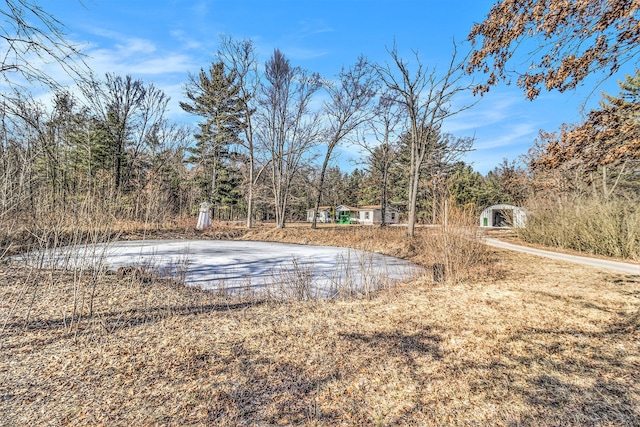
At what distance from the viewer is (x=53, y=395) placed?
2.23 m

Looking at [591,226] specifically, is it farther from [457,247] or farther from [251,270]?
[251,270]

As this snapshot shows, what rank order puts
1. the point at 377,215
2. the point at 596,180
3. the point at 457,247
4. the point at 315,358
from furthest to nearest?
the point at 377,215, the point at 596,180, the point at 457,247, the point at 315,358

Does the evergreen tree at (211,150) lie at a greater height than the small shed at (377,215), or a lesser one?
greater

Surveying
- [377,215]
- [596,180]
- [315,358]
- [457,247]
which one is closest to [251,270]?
[315,358]

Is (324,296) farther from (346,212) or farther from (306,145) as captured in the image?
(346,212)

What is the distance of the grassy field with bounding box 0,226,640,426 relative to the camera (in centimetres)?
211

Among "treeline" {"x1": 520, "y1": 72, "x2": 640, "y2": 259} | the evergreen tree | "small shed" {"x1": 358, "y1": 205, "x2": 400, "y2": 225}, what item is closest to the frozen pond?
"treeline" {"x1": 520, "y1": 72, "x2": 640, "y2": 259}

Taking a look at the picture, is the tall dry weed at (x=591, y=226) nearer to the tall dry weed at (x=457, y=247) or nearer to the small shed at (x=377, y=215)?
the tall dry weed at (x=457, y=247)

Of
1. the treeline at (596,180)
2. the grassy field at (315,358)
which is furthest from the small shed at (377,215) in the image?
the grassy field at (315,358)

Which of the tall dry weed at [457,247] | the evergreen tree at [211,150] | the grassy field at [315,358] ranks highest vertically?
the evergreen tree at [211,150]

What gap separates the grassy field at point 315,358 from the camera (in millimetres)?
2113

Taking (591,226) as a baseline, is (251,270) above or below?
below

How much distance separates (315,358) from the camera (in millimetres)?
2904

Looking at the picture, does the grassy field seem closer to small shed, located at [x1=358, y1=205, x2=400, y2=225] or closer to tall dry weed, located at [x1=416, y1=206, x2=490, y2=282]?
tall dry weed, located at [x1=416, y1=206, x2=490, y2=282]
